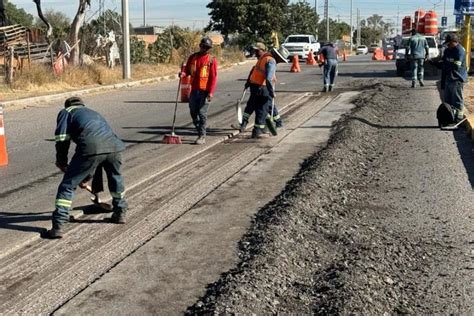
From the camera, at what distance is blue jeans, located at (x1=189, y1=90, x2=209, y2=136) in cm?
1166

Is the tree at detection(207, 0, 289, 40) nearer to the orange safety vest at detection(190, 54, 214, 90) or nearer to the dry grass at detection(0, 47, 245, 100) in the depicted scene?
the dry grass at detection(0, 47, 245, 100)

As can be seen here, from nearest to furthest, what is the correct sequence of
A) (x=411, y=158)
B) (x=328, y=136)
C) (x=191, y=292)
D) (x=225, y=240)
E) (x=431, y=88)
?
(x=191, y=292) → (x=225, y=240) → (x=411, y=158) → (x=328, y=136) → (x=431, y=88)

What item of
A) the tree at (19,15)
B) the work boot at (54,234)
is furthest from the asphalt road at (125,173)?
the tree at (19,15)

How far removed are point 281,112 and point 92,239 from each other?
10927mm

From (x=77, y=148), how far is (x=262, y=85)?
246 inches

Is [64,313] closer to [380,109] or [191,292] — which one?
[191,292]

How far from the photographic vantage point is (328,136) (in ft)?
41.3

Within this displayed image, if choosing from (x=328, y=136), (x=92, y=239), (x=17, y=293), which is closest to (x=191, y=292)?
(x=17, y=293)

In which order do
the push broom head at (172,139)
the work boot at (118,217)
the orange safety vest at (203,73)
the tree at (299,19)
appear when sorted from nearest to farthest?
the work boot at (118,217), the orange safety vest at (203,73), the push broom head at (172,139), the tree at (299,19)

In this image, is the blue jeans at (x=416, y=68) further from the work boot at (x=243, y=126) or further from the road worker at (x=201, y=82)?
the road worker at (x=201, y=82)

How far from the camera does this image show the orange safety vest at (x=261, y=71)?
1196cm

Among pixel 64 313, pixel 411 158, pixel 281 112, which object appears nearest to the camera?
pixel 64 313

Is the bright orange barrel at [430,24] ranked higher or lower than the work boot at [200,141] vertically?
higher

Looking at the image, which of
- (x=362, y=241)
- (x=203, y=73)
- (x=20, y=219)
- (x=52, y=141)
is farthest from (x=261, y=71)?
(x=362, y=241)
